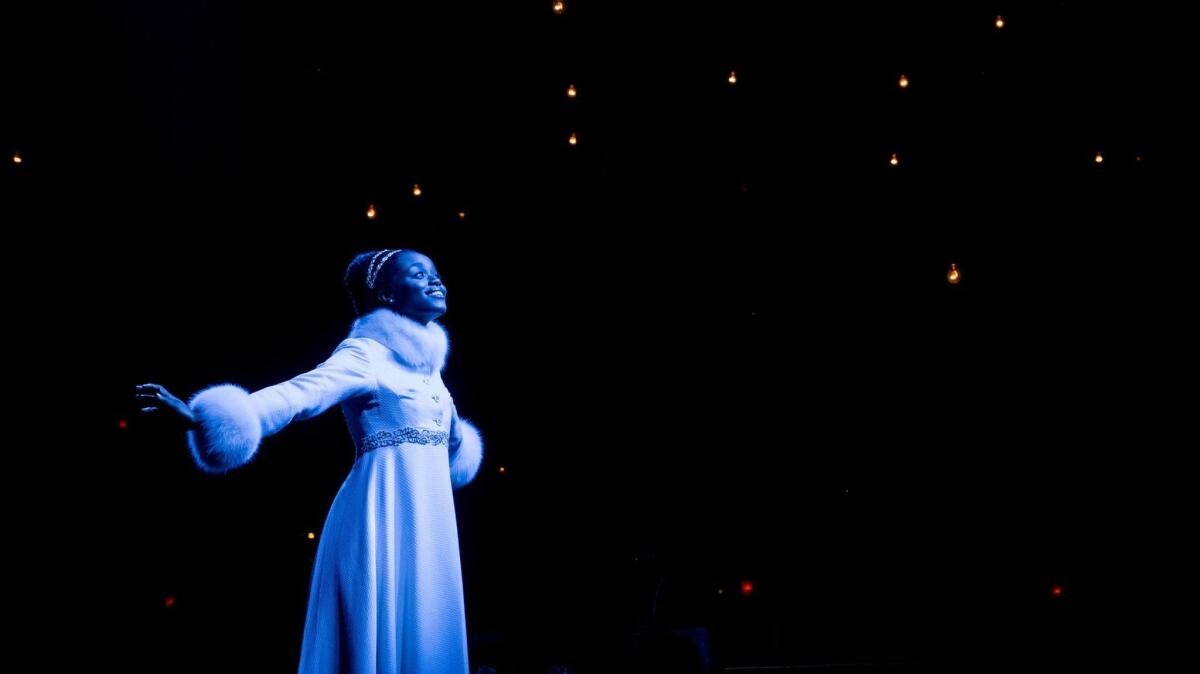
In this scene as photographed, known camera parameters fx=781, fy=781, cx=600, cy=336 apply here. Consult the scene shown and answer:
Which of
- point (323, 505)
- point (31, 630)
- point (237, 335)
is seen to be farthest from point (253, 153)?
point (31, 630)

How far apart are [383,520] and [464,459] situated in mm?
Result: 449

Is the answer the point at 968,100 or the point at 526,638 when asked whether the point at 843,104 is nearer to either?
the point at 968,100

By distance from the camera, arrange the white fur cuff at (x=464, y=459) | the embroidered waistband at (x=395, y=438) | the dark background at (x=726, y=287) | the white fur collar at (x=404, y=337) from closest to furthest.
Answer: the embroidered waistband at (x=395, y=438), the white fur collar at (x=404, y=337), the white fur cuff at (x=464, y=459), the dark background at (x=726, y=287)

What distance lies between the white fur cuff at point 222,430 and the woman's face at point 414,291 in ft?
1.73

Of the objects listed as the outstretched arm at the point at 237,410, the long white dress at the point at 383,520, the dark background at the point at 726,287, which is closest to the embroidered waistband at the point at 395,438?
the long white dress at the point at 383,520

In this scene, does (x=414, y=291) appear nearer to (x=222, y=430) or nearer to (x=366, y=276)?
(x=366, y=276)

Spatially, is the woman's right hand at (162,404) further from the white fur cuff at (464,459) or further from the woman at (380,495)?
the white fur cuff at (464,459)

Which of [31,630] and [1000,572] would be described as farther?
[1000,572]

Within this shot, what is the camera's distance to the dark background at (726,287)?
9.57ft

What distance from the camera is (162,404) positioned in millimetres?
1393

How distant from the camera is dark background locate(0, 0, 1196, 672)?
292 cm

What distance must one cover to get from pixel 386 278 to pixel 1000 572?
2628 millimetres

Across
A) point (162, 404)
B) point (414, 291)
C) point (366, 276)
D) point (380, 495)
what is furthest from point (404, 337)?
point (162, 404)

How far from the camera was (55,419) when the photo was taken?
2627 millimetres
